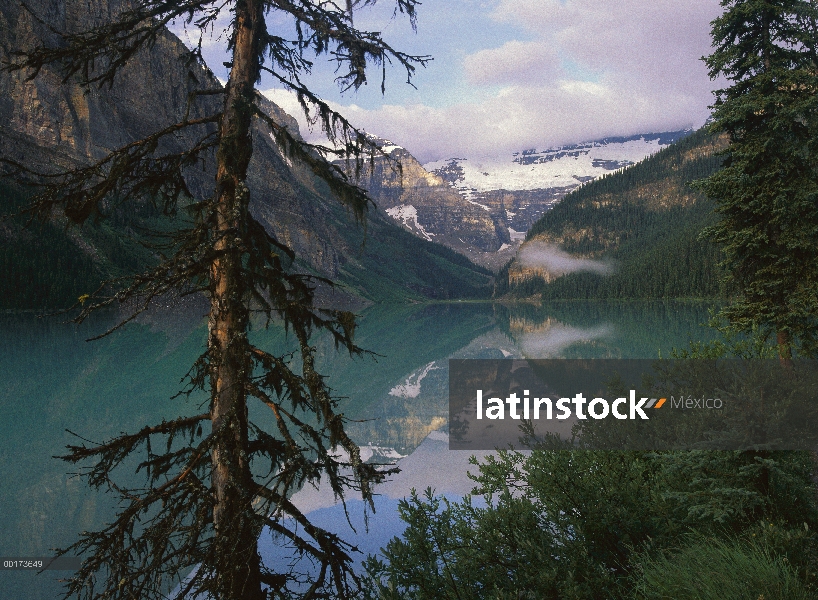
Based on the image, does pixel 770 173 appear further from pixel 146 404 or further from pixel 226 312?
pixel 146 404

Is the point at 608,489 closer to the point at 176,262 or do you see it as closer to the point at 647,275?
the point at 176,262

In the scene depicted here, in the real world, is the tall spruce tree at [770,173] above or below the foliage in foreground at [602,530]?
above

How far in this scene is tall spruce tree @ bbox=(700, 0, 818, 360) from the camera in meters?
12.9

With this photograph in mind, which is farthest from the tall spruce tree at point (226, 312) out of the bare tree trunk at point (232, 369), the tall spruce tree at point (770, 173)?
the tall spruce tree at point (770, 173)

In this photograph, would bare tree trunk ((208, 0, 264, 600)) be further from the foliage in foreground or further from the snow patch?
the snow patch

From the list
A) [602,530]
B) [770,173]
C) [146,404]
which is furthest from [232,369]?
[146,404]

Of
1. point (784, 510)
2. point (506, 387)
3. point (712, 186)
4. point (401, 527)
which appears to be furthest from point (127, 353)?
Result: point (784, 510)

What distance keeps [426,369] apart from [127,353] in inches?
1198

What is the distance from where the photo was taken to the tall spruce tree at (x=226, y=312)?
13.4ft

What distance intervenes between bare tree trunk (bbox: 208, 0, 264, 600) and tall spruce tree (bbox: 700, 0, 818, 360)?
12148 mm

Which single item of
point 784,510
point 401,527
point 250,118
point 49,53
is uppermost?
point 49,53

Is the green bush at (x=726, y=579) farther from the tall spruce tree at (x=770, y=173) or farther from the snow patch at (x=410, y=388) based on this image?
the snow patch at (x=410, y=388)

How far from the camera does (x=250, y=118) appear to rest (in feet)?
15.9

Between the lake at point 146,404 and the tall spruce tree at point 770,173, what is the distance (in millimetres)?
2950
